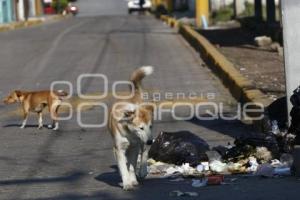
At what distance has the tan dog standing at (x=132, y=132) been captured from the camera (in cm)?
749

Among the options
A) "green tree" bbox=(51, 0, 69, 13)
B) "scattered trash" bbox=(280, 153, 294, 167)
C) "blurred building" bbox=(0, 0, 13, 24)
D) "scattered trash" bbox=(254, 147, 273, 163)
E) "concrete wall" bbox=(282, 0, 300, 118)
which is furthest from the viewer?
"green tree" bbox=(51, 0, 69, 13)

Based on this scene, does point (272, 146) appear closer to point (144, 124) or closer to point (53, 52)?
point (144, 124)

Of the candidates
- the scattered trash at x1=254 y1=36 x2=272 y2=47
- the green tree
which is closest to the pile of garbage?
the scattered trash at x1=254 y1=36 x2=272 y2=47

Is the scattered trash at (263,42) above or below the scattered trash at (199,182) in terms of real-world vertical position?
above

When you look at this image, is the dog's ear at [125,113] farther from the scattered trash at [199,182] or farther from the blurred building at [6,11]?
the blurred building at [6,11]

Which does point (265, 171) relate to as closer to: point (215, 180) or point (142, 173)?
point (215, 180)

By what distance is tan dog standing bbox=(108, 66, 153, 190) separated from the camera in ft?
24.6

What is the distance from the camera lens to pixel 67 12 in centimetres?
8762

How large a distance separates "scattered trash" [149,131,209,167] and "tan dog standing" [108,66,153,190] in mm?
1005

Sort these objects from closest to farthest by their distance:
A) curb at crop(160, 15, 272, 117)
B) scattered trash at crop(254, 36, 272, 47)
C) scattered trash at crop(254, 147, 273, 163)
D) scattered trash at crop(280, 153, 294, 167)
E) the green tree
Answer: scattered trash at crop(280, 153, 294, 167)
scattered trash at crop(254, 147, 273, 163)
curb at crop(160, 15, 272, 117)
scattered trash at crop(254, 36, 272, 47)
the green tree

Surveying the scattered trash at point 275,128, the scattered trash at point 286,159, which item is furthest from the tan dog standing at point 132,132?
the scattered trash at point 275,128

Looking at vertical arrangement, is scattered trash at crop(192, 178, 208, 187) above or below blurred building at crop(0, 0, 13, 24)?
below

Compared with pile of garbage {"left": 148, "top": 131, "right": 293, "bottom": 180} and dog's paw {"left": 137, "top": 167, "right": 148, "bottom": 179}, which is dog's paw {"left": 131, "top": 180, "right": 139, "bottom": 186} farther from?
pile of garbage {"left": 148, "top": 131, "right": 293, "bottom": 180}

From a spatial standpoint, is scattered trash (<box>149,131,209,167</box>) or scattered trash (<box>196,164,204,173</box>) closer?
scattered trash (<box>196,164,204,173</box>)
